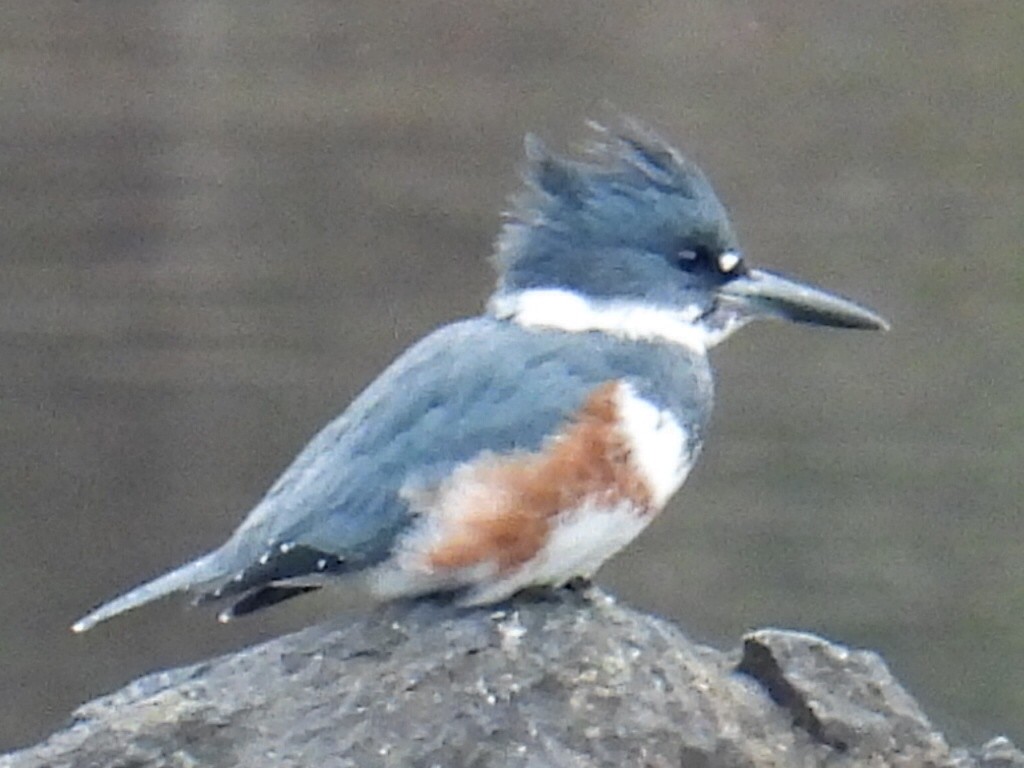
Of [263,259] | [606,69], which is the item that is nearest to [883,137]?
[606,69]

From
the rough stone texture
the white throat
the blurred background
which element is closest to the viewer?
the rough stone texture

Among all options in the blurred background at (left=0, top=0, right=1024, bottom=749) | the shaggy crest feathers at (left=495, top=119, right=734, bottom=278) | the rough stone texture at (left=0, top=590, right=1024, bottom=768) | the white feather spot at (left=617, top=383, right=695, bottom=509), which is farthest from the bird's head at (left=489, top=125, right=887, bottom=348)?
the blurred background at (left=0, top=0, right=1024, bottom=749)

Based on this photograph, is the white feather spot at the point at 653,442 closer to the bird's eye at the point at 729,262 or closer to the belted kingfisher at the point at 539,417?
the belted kingfisher at the point at 539,417

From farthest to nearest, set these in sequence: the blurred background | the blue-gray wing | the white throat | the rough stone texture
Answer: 1. the blurred background
2. the white throat
3. the blue-gray wing
4. the rough stone texture

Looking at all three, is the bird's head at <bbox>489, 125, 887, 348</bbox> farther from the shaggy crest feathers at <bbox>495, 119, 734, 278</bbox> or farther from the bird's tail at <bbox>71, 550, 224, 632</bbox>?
the bird's tail at <bbox>71, 550, 224, 632</bbox>

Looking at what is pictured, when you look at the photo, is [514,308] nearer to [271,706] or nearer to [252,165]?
[271,706]

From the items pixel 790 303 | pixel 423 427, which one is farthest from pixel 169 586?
pixel 790 303

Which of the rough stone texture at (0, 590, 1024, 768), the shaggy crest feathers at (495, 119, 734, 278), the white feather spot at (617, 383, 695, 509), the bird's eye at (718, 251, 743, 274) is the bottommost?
the rough stone texture at (0, 590, 1024, 768)
